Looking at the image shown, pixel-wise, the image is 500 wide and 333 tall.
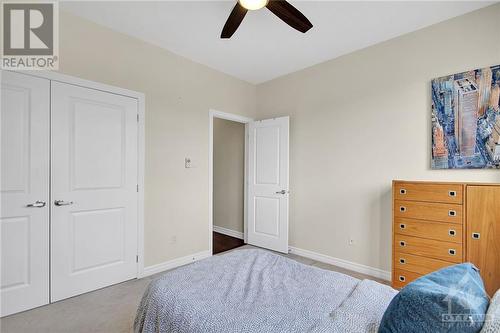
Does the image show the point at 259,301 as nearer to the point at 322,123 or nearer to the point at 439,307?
the point at 439,307

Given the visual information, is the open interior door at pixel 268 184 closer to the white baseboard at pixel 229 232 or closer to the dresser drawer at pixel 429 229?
the white baseboard at pixel 229 232

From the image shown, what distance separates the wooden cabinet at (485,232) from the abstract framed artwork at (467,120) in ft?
1.26

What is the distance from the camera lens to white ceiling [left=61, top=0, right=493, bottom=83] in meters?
2.26

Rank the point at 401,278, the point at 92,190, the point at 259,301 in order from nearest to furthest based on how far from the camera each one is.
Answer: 1. the point at 259,301
2. the point at 401,278
3. the point at 92,190

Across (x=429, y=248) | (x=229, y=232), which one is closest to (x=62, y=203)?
(x=229, y=232)

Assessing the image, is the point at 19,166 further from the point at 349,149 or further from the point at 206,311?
the point at 349,149

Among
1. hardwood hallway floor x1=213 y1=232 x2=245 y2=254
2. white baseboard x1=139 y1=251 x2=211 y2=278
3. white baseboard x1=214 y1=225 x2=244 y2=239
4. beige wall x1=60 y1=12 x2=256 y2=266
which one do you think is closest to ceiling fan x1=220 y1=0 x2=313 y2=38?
beige wall x1=60 y1=12 x2=256 y2=266

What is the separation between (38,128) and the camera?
2.19 meters

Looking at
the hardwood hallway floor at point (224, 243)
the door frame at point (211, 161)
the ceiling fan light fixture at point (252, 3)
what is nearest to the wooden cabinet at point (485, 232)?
the ceiling fan light fixture at point (252, 3)

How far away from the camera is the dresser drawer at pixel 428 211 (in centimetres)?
212

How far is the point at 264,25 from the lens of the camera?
101 inches

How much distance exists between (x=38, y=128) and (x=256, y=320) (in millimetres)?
2469

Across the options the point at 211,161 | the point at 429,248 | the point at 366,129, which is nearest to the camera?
the point at 429,248

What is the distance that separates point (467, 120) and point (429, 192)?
0.79 m
